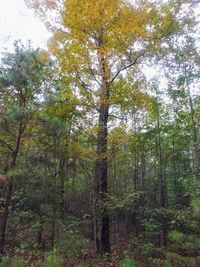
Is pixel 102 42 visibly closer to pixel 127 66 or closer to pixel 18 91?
pixel 127 66

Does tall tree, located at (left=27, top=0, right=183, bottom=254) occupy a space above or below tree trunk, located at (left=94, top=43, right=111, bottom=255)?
above

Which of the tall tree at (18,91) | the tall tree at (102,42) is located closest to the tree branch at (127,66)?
the tall tree at (102,42)

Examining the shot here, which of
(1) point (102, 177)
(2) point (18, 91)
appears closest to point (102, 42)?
(2) point (18, 91)

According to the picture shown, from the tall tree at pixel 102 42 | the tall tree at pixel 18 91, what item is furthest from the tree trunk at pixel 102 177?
the tall tree at pixel 18 91

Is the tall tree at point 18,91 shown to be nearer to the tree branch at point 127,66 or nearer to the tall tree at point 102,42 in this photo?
the tall tree at point 102,42

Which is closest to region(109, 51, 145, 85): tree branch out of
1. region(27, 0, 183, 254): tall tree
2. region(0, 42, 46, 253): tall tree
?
region(27, 0, 183, 254): tall tree

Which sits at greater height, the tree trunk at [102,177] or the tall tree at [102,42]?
the tall tree at [102,42]

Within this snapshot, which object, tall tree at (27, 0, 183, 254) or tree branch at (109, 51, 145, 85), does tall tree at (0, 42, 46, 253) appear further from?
tree branch at (109, 51, 145, 85)

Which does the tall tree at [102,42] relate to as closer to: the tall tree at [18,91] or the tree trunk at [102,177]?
the tree trunk at [102,177]

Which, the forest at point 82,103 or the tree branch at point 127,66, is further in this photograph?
the tree branch at point 127,66

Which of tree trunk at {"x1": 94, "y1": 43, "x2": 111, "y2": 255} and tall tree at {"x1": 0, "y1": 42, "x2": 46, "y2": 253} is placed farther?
tree trunk at {"x1": 94, "y1": 43, "x2": 111, "y2": 255}

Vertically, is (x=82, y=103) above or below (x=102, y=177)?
above

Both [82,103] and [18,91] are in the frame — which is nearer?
[18,91]

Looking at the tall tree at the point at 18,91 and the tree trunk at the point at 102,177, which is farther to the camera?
the tree trunk at the point at 102,177
